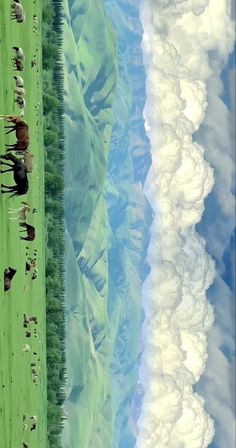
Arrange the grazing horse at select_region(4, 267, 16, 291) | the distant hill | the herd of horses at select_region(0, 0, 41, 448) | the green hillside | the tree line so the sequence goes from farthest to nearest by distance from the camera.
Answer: the distant hill, the green hillside, the tree line, the grazing horse at select_region(4, 267, 16, 291), the herd of horses at select_region(0, 0, 41, 448)

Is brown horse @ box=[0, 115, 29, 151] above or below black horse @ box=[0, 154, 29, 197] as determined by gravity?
above

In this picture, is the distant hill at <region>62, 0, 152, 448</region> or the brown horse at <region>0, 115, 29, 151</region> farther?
the distant hill at <region>62, 0, 152, 448</region>

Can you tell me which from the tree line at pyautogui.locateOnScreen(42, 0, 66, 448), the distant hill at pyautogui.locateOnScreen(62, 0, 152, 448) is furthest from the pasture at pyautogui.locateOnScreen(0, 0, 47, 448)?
the distant hill at pyautogui.locateOnScreen(62, 0, 152, 448)

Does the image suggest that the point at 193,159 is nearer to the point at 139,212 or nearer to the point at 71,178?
the point at 139,212

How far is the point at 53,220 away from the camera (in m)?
56.7

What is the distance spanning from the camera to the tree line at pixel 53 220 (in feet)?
177

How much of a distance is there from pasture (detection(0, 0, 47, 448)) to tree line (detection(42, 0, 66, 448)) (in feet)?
9.60

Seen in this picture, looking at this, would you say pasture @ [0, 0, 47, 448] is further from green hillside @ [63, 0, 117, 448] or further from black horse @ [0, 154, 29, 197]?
green hillside @ [63, 0, 117, 448]

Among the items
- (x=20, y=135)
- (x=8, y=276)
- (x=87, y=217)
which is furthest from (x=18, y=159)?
(x=87, y=217)

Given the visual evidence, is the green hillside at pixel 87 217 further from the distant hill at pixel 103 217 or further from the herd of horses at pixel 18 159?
the herd of horses at pixel 18 159

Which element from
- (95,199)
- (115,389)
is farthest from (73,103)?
(115,389)

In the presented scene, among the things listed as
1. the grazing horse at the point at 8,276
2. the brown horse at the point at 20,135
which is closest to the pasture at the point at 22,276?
the grazing horse at the point at 8,276

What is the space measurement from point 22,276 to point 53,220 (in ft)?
49.3

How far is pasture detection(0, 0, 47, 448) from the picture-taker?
37406 mm
